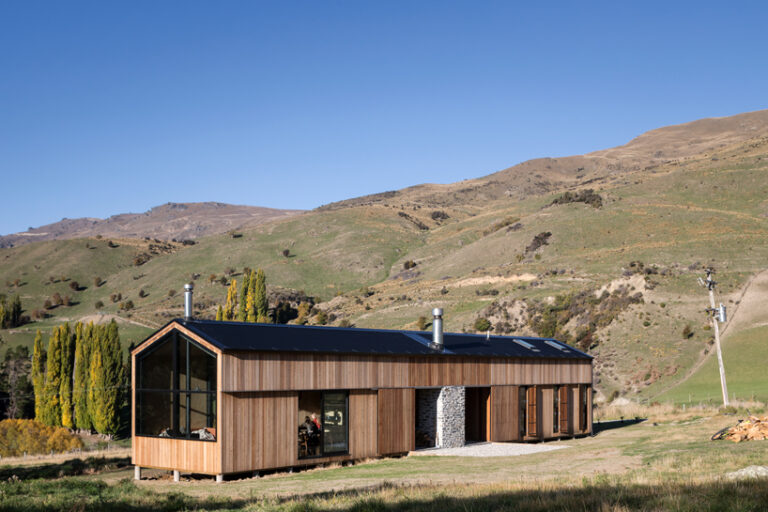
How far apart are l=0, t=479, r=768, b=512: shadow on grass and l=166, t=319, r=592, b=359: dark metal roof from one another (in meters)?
6.93

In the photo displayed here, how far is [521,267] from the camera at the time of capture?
92.2 metres

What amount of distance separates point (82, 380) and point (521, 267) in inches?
1974

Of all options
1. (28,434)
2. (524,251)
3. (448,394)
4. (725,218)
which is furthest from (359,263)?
(448,394)

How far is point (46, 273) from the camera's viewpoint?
14025 cm

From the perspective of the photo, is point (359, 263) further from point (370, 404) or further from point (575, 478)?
point (575, 478)

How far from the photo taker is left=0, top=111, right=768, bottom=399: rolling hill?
66.2 metres

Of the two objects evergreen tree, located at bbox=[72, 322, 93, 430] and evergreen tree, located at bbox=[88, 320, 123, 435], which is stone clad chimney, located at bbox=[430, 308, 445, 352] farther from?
evergreen tree, located at bbox=[72, 322, 93, 430]

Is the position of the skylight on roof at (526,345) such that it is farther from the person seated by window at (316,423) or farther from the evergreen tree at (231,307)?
the evergreen tree at (231,307)

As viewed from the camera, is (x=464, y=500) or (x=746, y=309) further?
(x=746, y=309)

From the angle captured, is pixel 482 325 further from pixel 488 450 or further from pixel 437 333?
pixel 488 450

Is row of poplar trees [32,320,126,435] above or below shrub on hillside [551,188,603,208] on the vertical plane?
below

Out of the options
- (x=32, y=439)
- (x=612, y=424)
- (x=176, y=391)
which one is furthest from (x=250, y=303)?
(x=176, y=391)

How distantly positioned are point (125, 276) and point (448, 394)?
382ft

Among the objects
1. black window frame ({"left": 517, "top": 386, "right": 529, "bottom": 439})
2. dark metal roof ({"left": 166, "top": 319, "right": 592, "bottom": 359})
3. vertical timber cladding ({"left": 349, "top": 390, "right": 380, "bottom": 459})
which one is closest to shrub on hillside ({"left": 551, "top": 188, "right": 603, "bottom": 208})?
dark metal roof ({"left": 166, "top": 319, "right": 592, "bottom": 359})
